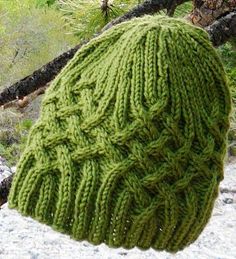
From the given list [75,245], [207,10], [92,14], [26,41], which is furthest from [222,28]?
[26,41]

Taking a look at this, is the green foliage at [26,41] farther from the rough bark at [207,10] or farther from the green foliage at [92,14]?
the rough bark at [207,10]

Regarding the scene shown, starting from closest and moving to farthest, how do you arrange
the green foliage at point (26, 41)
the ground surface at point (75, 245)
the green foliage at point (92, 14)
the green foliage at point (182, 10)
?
→ 1. the green foliage at point (92, 14)
2. the green foliage at point (182, 10)
3. the ground surface at point (75, 245)
4. the green foliage at point (26, 41)

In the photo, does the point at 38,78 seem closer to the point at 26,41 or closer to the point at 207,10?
the point at 207,10

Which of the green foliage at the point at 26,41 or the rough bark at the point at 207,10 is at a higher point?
the rough bark at the point at 207,10

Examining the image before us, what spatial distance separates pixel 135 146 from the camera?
20.5 inches

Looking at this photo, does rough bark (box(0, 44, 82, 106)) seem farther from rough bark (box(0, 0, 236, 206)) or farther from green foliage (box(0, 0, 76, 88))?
green foliage (box(0, 0, 76, 88))

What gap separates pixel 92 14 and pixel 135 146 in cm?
60

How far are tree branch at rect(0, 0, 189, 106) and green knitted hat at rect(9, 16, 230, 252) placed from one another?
0.18 meters

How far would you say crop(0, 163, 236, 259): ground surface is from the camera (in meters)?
2.84

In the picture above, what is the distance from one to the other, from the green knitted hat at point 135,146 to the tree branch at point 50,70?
7.3 inches

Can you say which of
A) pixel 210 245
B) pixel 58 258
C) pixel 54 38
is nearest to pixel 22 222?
pixel 58 258

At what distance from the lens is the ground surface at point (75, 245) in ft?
9.33

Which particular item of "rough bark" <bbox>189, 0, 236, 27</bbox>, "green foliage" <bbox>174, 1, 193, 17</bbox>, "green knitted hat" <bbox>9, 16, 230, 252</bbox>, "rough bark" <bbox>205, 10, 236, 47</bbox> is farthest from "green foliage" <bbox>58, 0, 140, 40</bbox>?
"green knitted hat" <bbox>9, 16, 230, 252</bbox>

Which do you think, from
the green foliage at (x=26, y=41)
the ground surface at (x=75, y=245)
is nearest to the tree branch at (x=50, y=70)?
the ground surface at (x=75, y=245)
